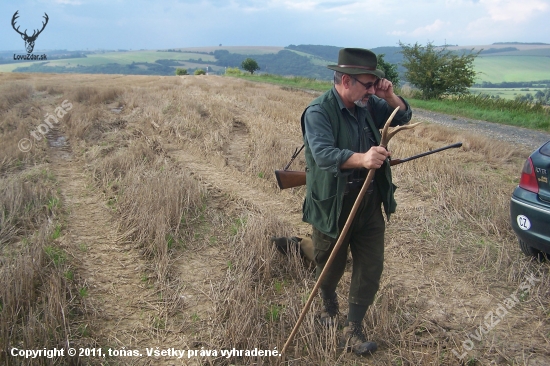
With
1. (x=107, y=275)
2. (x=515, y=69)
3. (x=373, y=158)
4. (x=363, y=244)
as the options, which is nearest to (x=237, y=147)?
(x=107, y=275)

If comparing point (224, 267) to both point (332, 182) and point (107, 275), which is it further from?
point (332, 182)

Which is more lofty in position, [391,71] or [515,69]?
[515,69]

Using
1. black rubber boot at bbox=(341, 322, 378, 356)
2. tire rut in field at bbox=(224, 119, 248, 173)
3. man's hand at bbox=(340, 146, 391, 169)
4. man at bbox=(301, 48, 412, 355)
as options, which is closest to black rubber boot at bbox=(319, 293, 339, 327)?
man at bbox=(301, 48, 412, 355)

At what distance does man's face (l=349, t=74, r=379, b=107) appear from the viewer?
8.45ft

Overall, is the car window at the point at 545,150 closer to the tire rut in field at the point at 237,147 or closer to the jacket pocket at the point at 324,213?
the jacket pocket at the point at 324,213

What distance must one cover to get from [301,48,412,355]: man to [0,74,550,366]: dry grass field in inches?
14.1

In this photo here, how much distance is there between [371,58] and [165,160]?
5.17 metres

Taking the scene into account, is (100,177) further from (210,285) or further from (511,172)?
(511,172)

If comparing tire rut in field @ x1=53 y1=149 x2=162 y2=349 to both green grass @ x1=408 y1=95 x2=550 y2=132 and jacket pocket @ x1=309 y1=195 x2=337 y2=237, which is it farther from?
green grass @ x1=408 y1=95 x2=550 y2=132

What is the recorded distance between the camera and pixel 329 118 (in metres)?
2.60

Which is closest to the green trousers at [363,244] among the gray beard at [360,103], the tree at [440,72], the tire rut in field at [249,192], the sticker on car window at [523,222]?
the gray beard at [360,103]

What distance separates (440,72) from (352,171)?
2251cm

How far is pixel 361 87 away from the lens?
2.59 m

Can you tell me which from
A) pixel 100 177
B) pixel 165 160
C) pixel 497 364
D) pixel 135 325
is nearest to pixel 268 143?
pixel 165 160
